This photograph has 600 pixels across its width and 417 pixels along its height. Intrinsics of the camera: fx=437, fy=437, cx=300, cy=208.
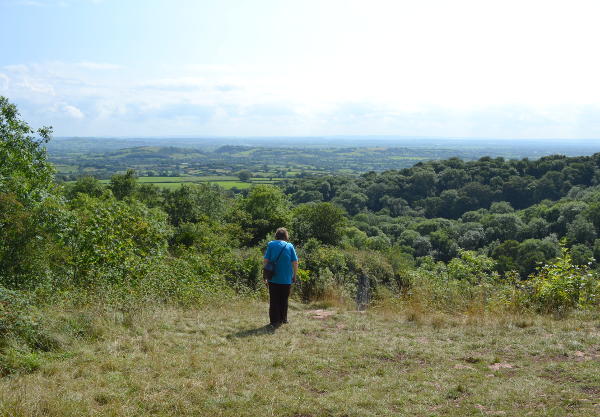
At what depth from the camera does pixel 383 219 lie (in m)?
71.3

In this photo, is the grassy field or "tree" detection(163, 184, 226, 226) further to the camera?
"tree" detection(163, 184, 226, 226)

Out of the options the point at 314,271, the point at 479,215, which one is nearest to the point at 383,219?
the point at 479,215

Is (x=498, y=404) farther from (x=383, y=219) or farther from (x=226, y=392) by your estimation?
(x=383, y=219)

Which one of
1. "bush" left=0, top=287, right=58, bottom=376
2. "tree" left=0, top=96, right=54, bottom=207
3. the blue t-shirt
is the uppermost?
"tree" left=0, top=96, right=54, bottom=207

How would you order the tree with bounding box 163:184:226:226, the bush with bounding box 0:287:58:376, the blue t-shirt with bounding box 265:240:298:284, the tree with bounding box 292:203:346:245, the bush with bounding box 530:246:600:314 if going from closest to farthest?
the bush with bounding box 0:287:58:376 < the blue t-shirt with bounding box 265:240:298:284 < the bush with bounding box 530:246:600:314 < the tree with bounding box 292:203:346:245 < the tree with bounding box 163:184:226:226

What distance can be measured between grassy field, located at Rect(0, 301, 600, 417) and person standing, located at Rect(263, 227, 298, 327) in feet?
1.07

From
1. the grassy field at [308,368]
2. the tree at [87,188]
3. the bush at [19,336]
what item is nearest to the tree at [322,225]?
the tree at [87,188]

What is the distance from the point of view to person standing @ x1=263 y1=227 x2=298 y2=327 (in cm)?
758

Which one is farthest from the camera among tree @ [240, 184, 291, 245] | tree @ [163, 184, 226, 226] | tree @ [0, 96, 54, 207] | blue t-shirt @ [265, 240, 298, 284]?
tree @ [163, 184, 226, 226]

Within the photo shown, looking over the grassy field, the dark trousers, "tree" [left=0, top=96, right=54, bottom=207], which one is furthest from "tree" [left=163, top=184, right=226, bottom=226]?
the grassy field

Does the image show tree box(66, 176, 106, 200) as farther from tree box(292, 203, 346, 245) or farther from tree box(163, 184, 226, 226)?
tree box(292, 203, 346, 245)

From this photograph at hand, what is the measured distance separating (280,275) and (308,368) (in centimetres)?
234

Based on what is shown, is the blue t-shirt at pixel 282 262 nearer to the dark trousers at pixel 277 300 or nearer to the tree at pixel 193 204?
the dark trousers at pixel 277 300

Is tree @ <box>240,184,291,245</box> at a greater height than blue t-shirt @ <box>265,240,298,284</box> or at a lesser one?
lesser
